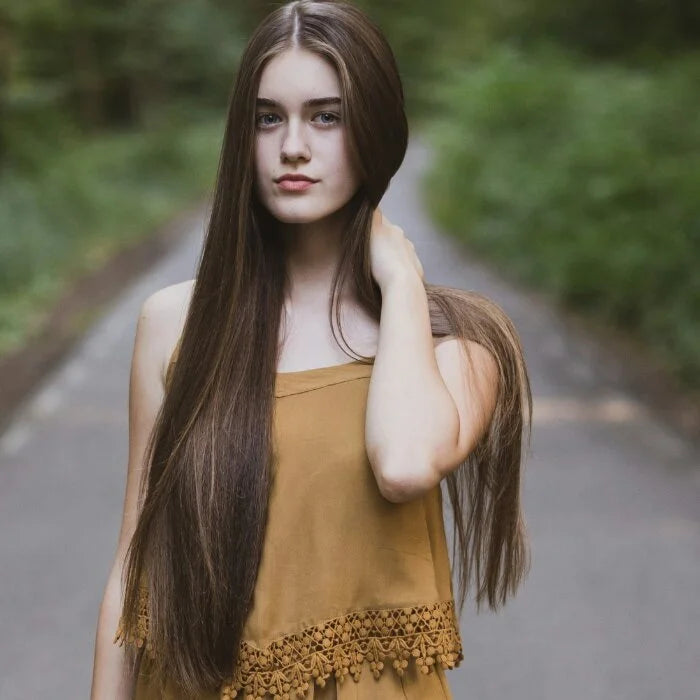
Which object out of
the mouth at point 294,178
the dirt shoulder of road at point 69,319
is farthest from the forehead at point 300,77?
the dirt shoulder of road at point 69,319

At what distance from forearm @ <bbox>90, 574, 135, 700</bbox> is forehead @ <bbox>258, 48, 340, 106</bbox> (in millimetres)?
862

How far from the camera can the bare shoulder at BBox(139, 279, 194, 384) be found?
2361 mm

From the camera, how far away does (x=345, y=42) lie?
7.17 feet

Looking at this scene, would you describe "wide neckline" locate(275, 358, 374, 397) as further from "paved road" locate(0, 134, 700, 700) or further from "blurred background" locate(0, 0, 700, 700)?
"blurred background" locate(0, 0, 700, 700)

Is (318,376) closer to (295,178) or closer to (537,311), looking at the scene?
(295,178)

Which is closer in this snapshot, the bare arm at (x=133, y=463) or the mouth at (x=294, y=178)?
the mouth at (x=294, y=178)

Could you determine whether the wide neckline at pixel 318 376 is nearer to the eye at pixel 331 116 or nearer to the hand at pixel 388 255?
the hand at pixel 388 255

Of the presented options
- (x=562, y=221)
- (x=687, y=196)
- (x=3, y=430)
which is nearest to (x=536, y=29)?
(x=562, y=221)

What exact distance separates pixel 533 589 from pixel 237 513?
4.45m

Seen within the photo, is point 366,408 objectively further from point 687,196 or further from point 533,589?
point 687,196

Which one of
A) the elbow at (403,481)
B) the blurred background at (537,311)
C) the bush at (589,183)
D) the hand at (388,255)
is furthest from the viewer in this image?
the bush at (589,183)

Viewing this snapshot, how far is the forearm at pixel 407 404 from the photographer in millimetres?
2100

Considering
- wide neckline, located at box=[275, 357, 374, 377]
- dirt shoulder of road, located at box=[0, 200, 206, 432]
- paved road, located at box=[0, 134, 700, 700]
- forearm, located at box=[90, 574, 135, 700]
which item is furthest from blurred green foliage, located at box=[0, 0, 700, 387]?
forearm, located at box=[90, 574, 135, 700]

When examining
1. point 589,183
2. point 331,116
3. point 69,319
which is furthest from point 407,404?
point 69,319
